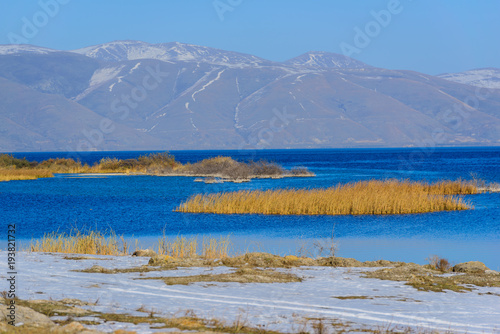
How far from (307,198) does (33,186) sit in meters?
33.7

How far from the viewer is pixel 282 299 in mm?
12016

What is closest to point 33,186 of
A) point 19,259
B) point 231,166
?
point 231,166

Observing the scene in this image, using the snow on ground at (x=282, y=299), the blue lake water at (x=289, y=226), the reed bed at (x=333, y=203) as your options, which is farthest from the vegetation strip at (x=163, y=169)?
the snow on ground at (x=282, y=299)

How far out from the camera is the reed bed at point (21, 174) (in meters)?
74.3

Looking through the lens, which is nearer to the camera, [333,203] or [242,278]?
[242,278]

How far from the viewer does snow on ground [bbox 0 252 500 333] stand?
1045 cm

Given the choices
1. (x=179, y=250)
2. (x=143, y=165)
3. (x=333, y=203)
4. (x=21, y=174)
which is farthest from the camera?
(x=143, y=165)

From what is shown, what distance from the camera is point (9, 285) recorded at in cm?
1253

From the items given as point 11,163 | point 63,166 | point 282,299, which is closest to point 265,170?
point 63,166

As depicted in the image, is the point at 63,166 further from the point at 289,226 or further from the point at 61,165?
the point at 289,226

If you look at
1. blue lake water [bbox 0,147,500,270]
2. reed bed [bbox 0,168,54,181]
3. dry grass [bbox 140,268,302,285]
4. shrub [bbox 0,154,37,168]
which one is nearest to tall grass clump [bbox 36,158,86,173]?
shrub [bbox 0,154,37,168]

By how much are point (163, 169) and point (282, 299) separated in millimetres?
72219

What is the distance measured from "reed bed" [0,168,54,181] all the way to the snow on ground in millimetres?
62851

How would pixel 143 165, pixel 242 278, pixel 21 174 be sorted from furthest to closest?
pixel 143 165 → pixel 21 174 → pixel 242 278
